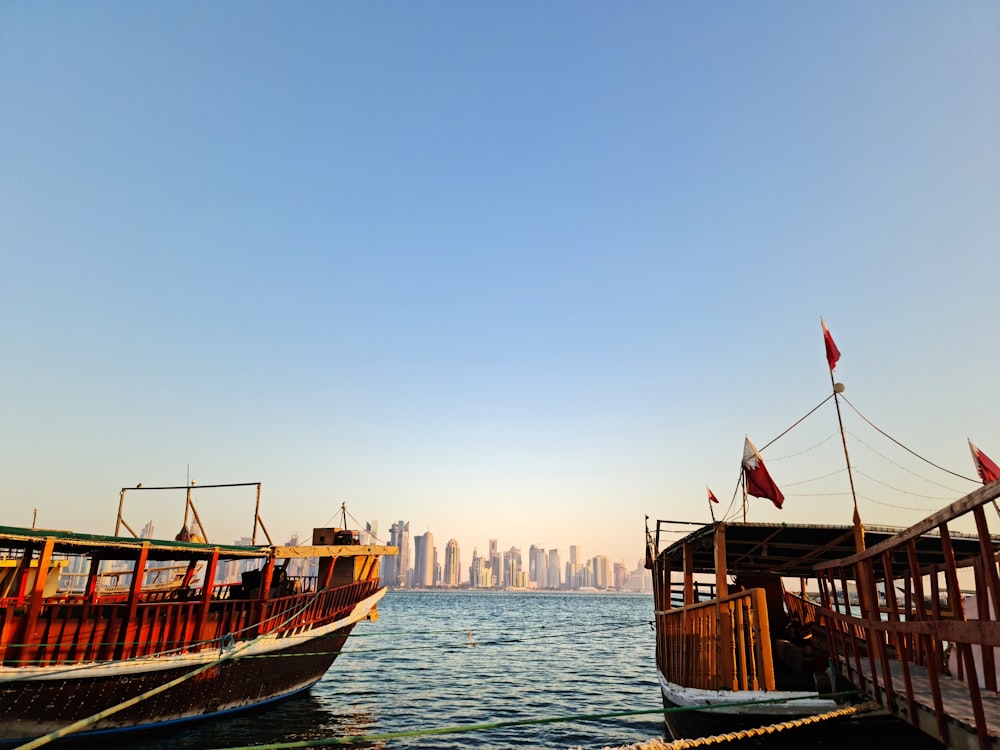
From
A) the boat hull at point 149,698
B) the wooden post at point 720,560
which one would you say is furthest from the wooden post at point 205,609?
the wooden post at point 720,560

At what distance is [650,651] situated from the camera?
130ft

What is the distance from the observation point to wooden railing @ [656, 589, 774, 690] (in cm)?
1003

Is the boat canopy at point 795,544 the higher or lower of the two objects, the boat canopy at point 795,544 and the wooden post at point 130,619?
the higher

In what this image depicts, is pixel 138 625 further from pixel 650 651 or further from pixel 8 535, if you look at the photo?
pixel 650 651

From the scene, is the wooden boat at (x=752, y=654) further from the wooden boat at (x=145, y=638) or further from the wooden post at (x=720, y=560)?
the wooden boat at (x=145, y=638)

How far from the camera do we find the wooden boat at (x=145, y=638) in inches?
520

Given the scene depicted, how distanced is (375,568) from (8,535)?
15.0 meters

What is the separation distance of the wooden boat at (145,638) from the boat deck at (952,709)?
10455 millimetres

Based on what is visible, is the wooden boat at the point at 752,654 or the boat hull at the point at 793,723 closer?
the boat hull at the point at 793,723

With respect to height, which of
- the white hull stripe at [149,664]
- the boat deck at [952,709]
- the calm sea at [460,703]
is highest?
the boat deck at [952,709]

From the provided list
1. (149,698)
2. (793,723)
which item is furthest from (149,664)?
(793,723)

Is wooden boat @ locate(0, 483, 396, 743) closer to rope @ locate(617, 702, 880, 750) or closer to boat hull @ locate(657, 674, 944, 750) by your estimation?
rope @ locate(617, 702, 880, 750)

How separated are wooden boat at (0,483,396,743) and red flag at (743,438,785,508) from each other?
39.9 ft

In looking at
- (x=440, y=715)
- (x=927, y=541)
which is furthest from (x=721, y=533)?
(x=440, y=715)
